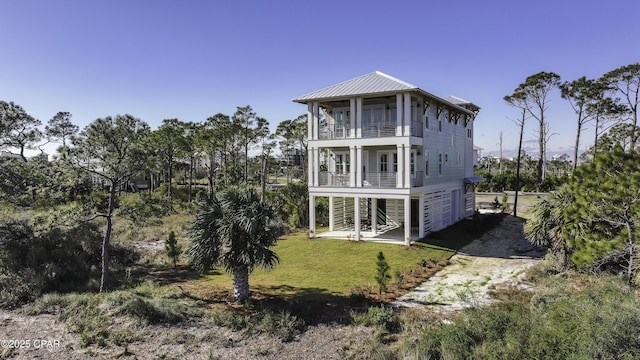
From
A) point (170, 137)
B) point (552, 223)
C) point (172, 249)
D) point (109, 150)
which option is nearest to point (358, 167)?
point (552, 223)

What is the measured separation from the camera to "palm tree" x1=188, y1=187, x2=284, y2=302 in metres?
11.8

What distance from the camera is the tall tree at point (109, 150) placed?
13469 millimetres

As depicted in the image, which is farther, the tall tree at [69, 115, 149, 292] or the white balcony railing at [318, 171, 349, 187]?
→ the white balcony railing at [318, 171, 349, 187]

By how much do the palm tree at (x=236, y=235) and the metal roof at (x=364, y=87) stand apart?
10339 millimetres

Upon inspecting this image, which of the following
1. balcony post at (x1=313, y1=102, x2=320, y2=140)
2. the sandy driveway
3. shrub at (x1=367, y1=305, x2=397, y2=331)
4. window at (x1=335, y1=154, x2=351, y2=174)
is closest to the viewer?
shrub at (x1=367, y1=305, x2=397, y2=331)

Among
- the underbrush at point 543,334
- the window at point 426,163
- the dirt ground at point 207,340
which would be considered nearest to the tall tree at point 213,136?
the window at point 426,163

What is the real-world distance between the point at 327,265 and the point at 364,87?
1023cm

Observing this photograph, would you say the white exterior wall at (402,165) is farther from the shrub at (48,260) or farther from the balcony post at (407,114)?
the shrub at (48,260)

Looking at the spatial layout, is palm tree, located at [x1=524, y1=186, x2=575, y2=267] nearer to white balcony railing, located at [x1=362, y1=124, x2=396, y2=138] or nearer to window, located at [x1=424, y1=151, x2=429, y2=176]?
window, located at [x1=424, y1=151, x2=429, y2=176]

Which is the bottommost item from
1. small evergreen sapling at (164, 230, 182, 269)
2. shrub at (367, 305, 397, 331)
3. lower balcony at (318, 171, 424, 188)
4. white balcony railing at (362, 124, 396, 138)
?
shrub at (367, 305, 397, 331)

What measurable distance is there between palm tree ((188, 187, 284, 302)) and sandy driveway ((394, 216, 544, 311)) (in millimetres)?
4964

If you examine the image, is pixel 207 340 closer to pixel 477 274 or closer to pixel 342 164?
pixel 477 274

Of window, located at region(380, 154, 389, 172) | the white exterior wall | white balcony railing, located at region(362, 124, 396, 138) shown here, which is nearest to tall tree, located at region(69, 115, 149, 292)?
the white exterior wall

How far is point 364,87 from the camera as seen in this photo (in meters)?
20.9
